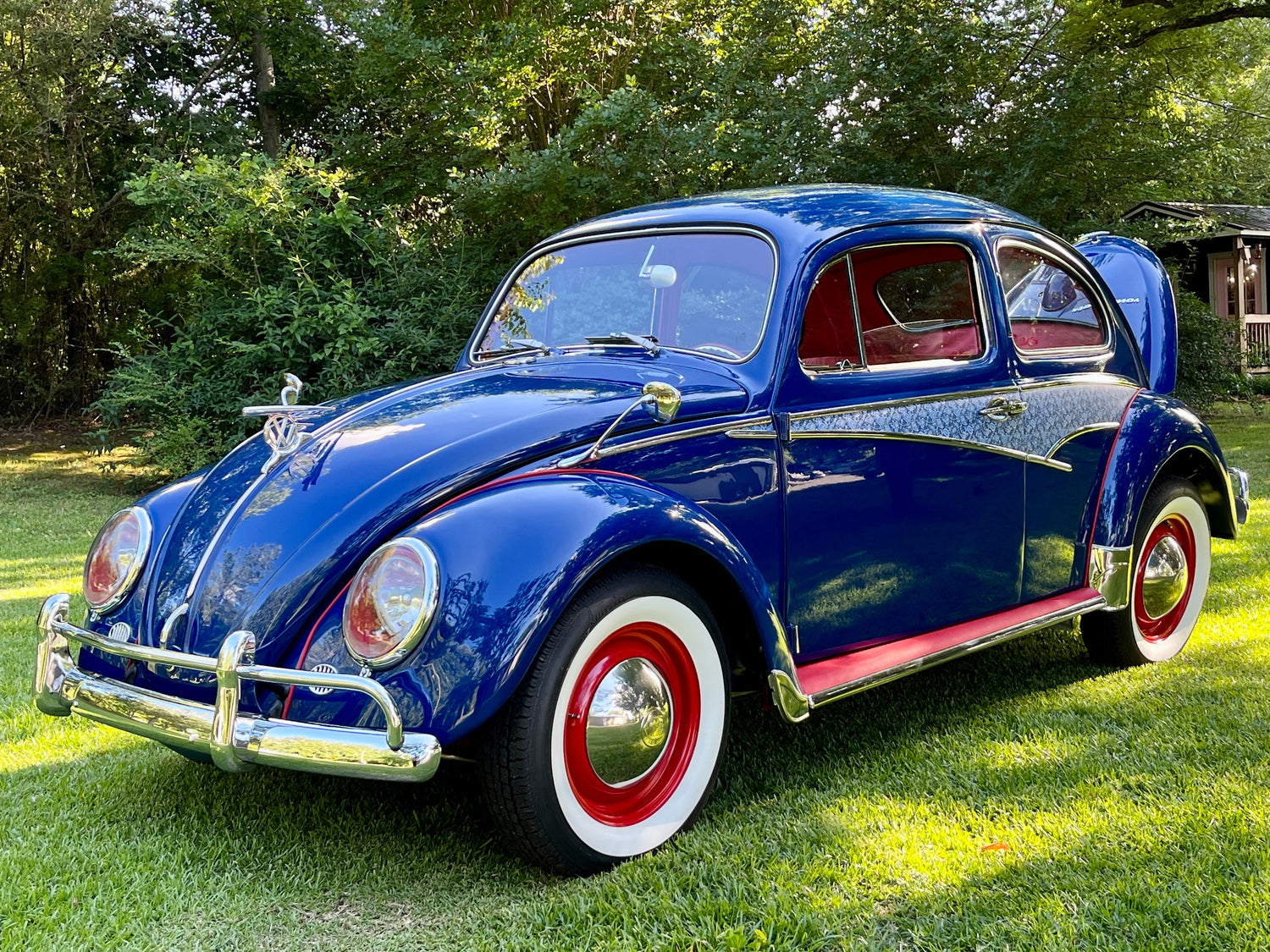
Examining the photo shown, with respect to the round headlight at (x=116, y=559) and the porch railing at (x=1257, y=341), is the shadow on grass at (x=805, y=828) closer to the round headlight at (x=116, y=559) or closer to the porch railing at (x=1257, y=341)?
the round headlight at (x=116, y=559)

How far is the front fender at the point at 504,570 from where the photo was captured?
2338 millimetres

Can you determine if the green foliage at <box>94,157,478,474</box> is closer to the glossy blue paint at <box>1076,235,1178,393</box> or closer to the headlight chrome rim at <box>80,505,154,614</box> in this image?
the glossy blue paint at <box>1076,235,1178,393</box>

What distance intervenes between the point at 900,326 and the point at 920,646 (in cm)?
110

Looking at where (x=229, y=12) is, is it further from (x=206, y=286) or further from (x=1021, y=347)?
(x=1021, y=347)

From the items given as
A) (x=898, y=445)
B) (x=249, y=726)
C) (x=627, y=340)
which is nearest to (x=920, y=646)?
(x=898, y=445)

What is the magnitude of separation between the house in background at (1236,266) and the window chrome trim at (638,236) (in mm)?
21377

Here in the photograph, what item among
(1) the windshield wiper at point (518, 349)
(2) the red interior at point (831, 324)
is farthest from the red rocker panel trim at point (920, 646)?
(1) the windshield wiper at point (518, 349)

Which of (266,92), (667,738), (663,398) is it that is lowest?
(667,738)

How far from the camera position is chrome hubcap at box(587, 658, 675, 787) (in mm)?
2602

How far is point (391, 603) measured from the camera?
2.41 metres

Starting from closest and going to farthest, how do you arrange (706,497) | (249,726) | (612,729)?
(249,726) → (612,729) → (706,497)

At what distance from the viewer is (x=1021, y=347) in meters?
3.98

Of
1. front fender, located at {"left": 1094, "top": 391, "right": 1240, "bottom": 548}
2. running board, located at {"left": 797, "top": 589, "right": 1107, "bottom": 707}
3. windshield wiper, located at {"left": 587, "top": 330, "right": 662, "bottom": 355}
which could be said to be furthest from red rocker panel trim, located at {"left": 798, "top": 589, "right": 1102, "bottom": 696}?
windshield wiper, located at {"left": 587, "top": 330, "right": 662, "bottom": 355}

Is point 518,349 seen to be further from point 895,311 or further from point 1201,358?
point 1201,358
